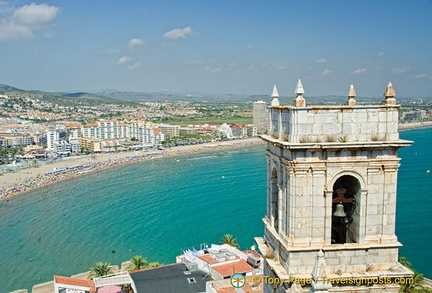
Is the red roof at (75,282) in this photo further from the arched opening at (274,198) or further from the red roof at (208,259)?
the arched opening at (274,198)

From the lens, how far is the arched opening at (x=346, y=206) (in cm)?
712

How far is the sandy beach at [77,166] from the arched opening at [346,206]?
64811 millimetres

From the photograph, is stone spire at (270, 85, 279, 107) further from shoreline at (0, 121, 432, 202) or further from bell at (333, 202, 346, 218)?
shoreline at (0, 121, 432, 202)

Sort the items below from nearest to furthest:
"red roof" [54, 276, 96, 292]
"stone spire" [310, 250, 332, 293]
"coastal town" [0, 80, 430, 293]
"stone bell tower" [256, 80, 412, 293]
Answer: "stone spire" [310, 250, 332, 293], "stone bell tower" [256, 80, 412, 293], "coastal town" [0, 80, 430, 293], "red roof" [54, 276, 96, 292]

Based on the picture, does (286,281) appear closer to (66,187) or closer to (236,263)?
(236,263)

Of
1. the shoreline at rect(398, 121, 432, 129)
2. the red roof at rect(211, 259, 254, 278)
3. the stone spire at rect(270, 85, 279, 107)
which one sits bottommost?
the shoreline at rect(398, 121, 432, 129)

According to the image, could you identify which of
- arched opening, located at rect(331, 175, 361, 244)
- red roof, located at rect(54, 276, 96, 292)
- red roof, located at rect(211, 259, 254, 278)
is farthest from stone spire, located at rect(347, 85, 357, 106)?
red roof, located at rect(54, 276, 96, 292)

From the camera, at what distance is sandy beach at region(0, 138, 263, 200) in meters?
70.2

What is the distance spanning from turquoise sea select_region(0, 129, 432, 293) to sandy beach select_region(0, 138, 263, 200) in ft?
10.5

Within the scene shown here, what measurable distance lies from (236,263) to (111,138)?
364 feet

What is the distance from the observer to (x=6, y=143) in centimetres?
11175

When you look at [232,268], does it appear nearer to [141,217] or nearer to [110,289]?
[110,289]

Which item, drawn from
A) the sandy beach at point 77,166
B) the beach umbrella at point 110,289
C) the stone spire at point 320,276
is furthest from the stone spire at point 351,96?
the sandy beach at point 77,166

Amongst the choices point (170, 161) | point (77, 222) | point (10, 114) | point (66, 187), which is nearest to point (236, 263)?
point (77, 222)
